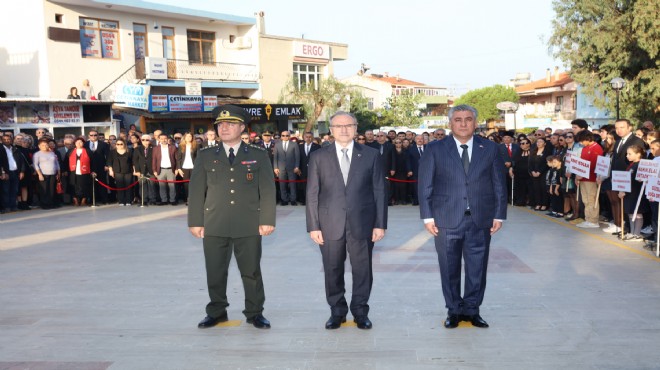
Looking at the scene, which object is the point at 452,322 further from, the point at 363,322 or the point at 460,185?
the point at 460,185

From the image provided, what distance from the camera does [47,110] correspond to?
21.4 meters

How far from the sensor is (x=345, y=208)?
18.5ft

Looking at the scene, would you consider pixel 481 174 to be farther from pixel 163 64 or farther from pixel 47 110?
pixel 163 64

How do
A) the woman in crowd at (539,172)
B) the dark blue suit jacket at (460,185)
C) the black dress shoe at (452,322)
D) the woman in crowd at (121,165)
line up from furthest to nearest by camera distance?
the woman in crowd at (121,165)
the woman in crowd at (539,172)
the black dress shoe at (452,322)
the dark blue suit jacket at (460,185)

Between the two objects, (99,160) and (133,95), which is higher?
(133,95)

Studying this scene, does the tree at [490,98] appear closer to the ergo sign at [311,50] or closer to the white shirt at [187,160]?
the ergo sign at [311,50]

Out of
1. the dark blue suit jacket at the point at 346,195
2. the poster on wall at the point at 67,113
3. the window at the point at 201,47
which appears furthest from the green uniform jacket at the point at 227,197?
the window at the point at 201,47

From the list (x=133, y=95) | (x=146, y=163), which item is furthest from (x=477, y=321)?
(x=133, y=95)

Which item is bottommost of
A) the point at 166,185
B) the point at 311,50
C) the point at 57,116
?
the point at 166,185

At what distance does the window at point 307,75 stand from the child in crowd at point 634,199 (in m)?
30.2

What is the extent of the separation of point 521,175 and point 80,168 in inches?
445

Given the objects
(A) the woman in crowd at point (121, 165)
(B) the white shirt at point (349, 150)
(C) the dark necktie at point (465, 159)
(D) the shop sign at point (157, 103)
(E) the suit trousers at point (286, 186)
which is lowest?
A: (E) the suit trousers at point (286, 186)

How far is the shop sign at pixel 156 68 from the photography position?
29.3 m

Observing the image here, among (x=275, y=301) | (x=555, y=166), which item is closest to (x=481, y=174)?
(x=275, y=301)
